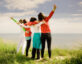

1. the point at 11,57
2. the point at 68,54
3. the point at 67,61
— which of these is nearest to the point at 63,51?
the point at 68,54

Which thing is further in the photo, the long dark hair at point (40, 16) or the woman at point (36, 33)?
the woman at point (36, 33)

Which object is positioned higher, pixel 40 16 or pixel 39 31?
pixel 40 16

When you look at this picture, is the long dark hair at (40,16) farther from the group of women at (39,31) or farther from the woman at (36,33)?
the woman at (36,33)

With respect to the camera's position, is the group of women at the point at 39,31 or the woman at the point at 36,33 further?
the woman at the point at 36,33

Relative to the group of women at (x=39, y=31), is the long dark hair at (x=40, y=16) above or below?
above

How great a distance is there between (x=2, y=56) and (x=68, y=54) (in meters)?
2.82

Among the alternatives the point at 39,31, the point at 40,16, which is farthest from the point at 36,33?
the point at 40,16

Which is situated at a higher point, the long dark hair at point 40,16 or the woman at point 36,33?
the long dark hair at point 40,16

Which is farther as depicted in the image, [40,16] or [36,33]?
[36,33]

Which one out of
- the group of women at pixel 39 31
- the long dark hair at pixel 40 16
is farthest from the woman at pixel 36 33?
the long dark hair at pixel 40 16

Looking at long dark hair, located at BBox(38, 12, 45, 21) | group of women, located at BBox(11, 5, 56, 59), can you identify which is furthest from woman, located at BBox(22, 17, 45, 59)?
long dark hair, located at BBox(38, 12, 45, 21)

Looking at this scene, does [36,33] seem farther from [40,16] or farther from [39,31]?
[40,16]

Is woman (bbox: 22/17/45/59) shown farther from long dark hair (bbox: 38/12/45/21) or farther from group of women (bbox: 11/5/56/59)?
long dark hair (bbox: 38/12/45/21)

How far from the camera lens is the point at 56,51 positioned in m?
8.62
